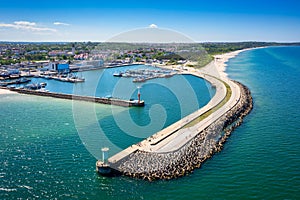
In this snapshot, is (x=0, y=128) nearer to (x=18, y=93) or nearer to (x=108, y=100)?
(x=108, y=100)

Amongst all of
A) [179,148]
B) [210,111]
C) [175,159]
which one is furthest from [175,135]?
[210,111]

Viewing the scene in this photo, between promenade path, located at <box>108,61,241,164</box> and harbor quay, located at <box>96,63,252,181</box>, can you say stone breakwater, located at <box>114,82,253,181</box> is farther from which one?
promenade path, located at <box>108,61,241,164</box>

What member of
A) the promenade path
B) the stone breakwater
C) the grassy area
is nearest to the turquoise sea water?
the stone breakwater

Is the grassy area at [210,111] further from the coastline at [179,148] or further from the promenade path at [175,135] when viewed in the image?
the promenade path at [175,135]

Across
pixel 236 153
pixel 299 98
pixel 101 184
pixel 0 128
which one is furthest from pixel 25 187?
pixel 299 98

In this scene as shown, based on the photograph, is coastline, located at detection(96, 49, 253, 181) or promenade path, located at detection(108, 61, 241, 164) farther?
promenade path, located at detection(108, 61, 241, 164)

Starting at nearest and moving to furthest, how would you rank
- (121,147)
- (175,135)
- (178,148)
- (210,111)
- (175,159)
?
(175,159) → (178,148) → (121,147) → (175,135) → (210,111)

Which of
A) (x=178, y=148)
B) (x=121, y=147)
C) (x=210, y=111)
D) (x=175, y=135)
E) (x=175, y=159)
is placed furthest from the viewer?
(x=210, y=111)

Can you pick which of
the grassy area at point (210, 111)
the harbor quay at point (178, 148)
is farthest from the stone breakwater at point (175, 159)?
the grassy area at point (210, 111)

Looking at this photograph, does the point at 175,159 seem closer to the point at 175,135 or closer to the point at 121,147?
the point at 175,135
